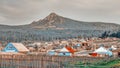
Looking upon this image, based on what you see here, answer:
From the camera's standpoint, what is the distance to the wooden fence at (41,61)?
3900cm

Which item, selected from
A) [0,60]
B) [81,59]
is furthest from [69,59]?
[0,60]

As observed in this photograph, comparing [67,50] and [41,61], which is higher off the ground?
[41,61]

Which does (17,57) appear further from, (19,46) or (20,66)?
(19,46)

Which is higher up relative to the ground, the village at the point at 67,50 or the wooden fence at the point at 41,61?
the wooden fence at the point at 41,61

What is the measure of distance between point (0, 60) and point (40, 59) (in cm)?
640

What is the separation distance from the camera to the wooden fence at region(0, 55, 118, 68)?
128 feet

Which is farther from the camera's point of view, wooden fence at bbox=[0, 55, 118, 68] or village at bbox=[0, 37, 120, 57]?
village at bbox=[0, 37, 120, 57]

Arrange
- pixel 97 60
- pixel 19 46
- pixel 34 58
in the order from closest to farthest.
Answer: pixel 97 60, pixel 34 58, pixel 19 46

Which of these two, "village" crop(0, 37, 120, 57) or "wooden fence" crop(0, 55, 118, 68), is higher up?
"wooden fence" crop(0, 55, 118, 68)

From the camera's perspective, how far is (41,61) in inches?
1603

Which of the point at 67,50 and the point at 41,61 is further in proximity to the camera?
the point at 67,50

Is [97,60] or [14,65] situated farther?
[14,65]

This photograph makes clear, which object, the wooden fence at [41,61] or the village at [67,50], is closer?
the wooden fence at [41,61]

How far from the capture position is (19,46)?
6669cm
